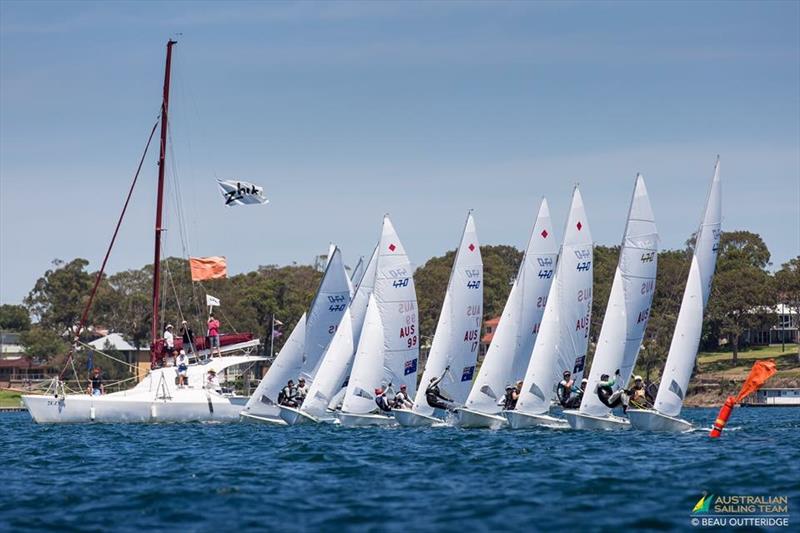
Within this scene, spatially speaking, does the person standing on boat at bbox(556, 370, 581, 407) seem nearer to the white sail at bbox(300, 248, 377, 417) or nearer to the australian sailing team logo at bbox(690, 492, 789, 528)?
the white sail at bbox(300, 248, 377, 417)

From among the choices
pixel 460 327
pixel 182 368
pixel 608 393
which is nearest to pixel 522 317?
pixel 460 327

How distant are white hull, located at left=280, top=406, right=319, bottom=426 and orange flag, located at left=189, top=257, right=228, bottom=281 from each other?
9.79 metres

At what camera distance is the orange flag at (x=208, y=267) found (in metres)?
54.1

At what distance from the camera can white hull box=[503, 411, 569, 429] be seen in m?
40.9

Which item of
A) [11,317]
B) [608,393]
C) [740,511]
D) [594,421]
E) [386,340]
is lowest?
[740,511]

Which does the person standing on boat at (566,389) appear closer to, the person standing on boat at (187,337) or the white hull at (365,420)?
the white hull at (365,420)

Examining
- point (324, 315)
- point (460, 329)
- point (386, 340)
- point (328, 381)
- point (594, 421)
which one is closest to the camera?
point (594, 421)

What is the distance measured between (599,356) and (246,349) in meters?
22.5

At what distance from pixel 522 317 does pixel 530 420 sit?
534cm

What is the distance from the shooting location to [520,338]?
45.6 meters

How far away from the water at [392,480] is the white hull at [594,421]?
0.79 m

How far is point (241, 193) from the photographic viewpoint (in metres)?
55.8

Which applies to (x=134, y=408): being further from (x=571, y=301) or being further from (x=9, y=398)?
(x=9, y=398)

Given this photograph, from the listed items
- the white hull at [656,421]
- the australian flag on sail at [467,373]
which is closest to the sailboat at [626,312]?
the white hull at [656,421]
